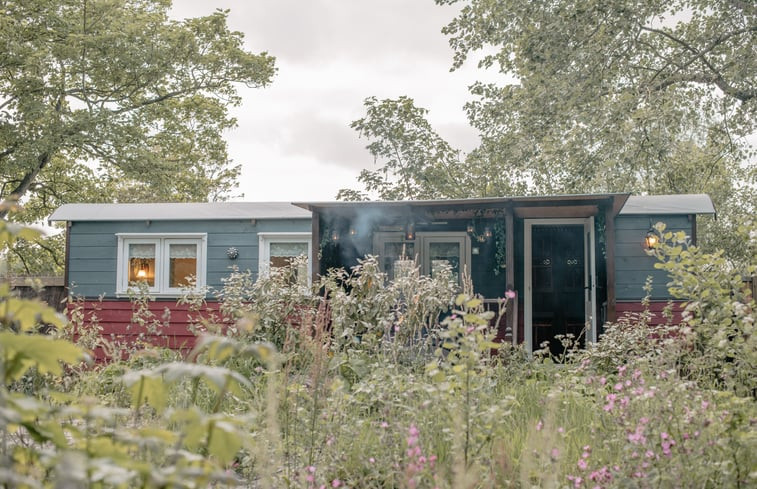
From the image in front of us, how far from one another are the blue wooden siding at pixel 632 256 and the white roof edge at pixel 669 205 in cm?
10

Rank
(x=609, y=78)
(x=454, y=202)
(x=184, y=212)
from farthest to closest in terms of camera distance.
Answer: (x=609, y=78)
(x=184, y=212)
(x=454, y=202)

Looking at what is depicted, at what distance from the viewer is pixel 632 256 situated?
881cm

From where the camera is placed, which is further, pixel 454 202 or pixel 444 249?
pixel 444 249

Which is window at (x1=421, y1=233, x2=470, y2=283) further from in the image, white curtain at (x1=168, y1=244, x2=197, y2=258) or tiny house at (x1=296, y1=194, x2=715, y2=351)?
white curtain at (x1=168, y1=244, x2=197, y2=258)

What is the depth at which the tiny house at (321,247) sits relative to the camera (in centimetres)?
926

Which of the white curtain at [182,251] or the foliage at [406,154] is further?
the foliage at [406,154]

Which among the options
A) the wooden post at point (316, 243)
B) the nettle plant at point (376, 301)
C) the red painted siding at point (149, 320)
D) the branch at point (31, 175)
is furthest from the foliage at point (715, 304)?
the branch at point (31, 175)

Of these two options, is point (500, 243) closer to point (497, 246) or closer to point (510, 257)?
point (497, 246)

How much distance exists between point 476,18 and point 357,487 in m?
9.43

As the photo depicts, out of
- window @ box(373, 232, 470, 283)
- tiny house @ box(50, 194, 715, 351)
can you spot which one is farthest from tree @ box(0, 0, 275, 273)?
window @ box(373, 232, 470, 283)

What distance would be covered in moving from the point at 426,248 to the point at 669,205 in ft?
10.8

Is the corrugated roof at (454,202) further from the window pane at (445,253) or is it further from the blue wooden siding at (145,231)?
the window pane at (445,253)

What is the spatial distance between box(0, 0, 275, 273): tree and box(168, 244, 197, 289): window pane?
5.73 metres

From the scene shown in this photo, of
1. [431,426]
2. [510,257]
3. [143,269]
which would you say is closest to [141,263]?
[143,269]
